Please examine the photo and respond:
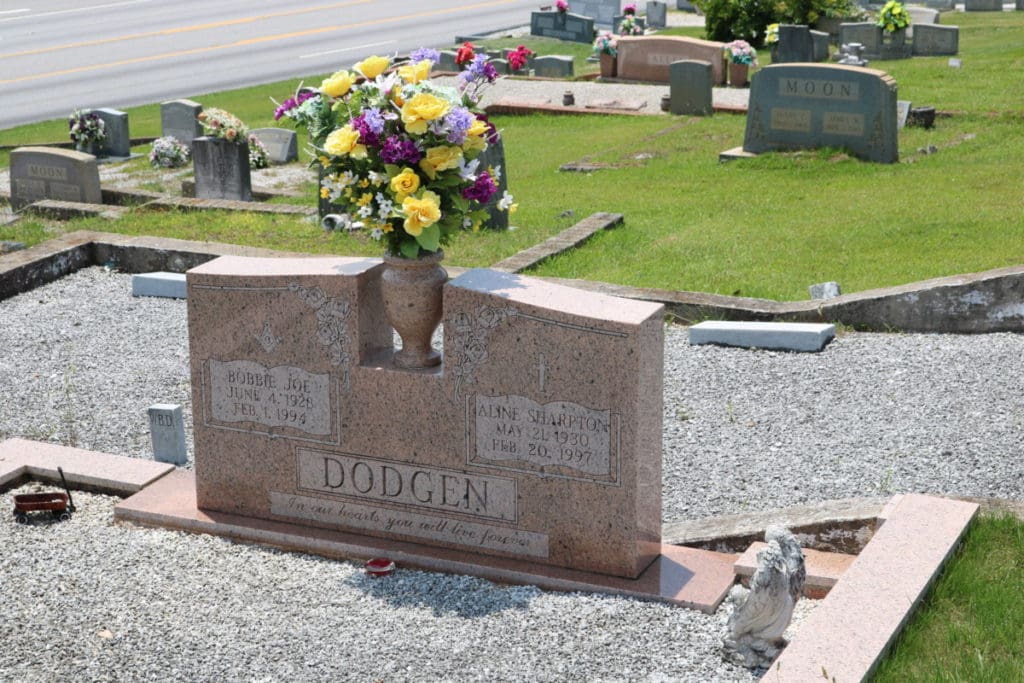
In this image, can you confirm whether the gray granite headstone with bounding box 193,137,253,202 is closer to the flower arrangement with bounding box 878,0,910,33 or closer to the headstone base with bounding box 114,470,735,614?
the headstone base with bounding box 114,470,735,614

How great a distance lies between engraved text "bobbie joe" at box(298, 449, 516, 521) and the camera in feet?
20.6

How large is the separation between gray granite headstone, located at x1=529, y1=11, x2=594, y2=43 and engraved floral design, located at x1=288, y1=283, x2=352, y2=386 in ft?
88.7

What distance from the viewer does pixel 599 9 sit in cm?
3522

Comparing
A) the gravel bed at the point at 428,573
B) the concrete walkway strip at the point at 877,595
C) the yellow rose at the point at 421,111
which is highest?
the yellow rose at the point at 421,111

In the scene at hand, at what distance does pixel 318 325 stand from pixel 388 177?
78 cm

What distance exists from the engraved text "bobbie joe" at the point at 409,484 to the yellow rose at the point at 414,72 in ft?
5.83

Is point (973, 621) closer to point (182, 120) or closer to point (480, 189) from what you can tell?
point (480, 189)

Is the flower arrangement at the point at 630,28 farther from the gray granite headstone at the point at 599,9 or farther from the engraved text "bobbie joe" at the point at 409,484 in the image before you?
the engraved text "bobbie joe" at the point at 409,484

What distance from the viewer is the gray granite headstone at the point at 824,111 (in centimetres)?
1566

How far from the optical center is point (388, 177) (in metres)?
6.21

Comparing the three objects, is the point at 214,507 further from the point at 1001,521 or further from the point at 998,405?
the point at 998,405

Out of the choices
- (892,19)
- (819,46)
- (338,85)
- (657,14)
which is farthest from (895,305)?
(657,14)

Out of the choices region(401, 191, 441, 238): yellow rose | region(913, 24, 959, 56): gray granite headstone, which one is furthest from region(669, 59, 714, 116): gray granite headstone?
region(401, 191, 441, 238): yellow rose

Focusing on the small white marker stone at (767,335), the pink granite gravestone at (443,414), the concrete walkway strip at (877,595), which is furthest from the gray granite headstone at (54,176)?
the concrete walkway strip at (877,595)
